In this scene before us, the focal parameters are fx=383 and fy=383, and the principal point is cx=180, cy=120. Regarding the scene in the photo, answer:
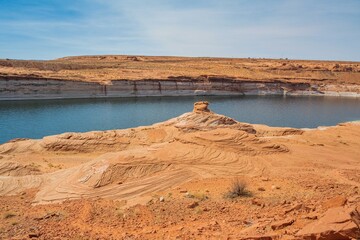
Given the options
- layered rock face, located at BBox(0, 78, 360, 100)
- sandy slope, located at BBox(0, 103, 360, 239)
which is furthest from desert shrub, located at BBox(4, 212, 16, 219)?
layered rock face, located at BBox(0, 78, 360, 100)

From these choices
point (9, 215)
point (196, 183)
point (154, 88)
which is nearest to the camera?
point (9, 215)

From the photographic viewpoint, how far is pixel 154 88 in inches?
2825

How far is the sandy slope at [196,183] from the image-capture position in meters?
8.69

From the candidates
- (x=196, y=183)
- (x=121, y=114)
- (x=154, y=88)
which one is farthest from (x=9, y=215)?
(x=154, y=88)

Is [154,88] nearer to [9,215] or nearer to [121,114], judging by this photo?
[121,114]

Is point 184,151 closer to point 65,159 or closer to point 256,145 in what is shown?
point 256,145

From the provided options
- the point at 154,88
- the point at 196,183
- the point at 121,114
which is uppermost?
the point at 196,183

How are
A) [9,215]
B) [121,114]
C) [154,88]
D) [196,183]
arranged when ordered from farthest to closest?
[154,88], [121,114], [196,183], [9,215]

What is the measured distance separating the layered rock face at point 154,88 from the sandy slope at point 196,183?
127 ft

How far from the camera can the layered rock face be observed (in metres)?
59.7

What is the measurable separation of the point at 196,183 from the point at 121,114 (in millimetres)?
33642

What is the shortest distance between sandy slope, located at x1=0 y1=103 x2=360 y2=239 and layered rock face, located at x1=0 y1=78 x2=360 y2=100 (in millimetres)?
38841

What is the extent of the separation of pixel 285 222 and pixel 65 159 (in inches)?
656

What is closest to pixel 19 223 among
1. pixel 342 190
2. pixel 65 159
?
pixel 342 190
